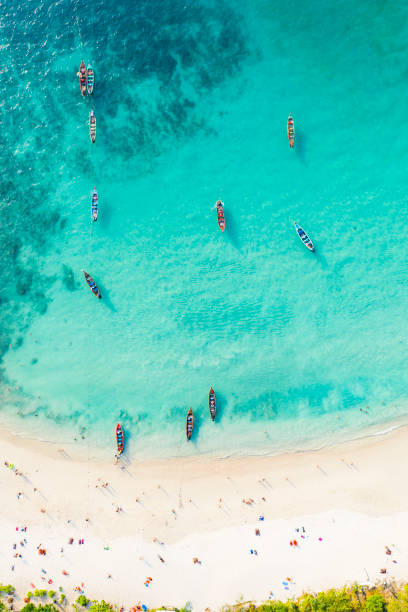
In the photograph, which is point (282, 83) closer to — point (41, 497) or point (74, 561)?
point (41, 497)

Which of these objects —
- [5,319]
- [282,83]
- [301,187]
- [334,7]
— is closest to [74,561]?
[5,319]

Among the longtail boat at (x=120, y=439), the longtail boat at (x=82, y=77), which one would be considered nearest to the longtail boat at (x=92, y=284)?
the longtail boat at (x=120, y=439)

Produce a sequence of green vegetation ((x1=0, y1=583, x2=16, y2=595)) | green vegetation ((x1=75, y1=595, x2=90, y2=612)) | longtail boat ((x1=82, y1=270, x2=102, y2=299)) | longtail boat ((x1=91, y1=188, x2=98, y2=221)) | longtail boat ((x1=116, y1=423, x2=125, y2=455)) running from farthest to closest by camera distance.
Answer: longtail boat ((x1=91, y1=188, x2=98, y2=221)) → longtail boat ((x1=82, y1=270, x2=102, y2=299)) → longtail boat ((x1=116, y1=423, x2=125, y2=455)) → green vegetation ((x1=0, y1=583, x2=16, y2=595)) → green vegetation ((x1=75, y1=595, x2=90, y2=612))

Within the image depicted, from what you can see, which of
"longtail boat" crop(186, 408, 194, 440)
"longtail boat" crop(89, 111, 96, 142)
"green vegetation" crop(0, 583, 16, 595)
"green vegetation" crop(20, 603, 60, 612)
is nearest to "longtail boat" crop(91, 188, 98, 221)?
"longtail boat" crop(89, 111, 96, 142)

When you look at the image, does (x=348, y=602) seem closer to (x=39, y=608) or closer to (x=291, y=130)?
(x=39, y=608)

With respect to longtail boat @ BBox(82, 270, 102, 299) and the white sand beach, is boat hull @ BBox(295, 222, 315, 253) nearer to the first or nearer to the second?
the white sand beach

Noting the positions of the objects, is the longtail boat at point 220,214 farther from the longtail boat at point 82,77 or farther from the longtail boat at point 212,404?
the longtail boat at point 82,77
